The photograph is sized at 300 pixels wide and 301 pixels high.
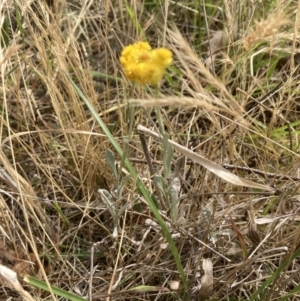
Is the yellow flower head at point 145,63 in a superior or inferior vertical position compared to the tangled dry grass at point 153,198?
superior

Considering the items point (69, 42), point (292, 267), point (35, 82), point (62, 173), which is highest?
point (69, 42)

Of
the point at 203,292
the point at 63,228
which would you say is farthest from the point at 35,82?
the point at 203,292

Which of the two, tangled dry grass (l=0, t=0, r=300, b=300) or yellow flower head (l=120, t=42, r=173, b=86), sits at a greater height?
yellow flower head (l=120, t=42, r=173, b=86)

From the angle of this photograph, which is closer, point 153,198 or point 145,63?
point 145,63

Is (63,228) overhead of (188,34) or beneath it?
beneath

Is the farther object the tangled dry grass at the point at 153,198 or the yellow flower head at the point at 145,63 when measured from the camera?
the tangled dry grass at the point at 153,198

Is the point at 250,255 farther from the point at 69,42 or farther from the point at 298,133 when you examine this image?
the point at 69,42

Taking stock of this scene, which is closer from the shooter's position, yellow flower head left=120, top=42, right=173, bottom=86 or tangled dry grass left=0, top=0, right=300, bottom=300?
yellow flower head left=120, top=42, right=173, bottom=86

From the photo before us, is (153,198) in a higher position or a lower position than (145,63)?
lower
